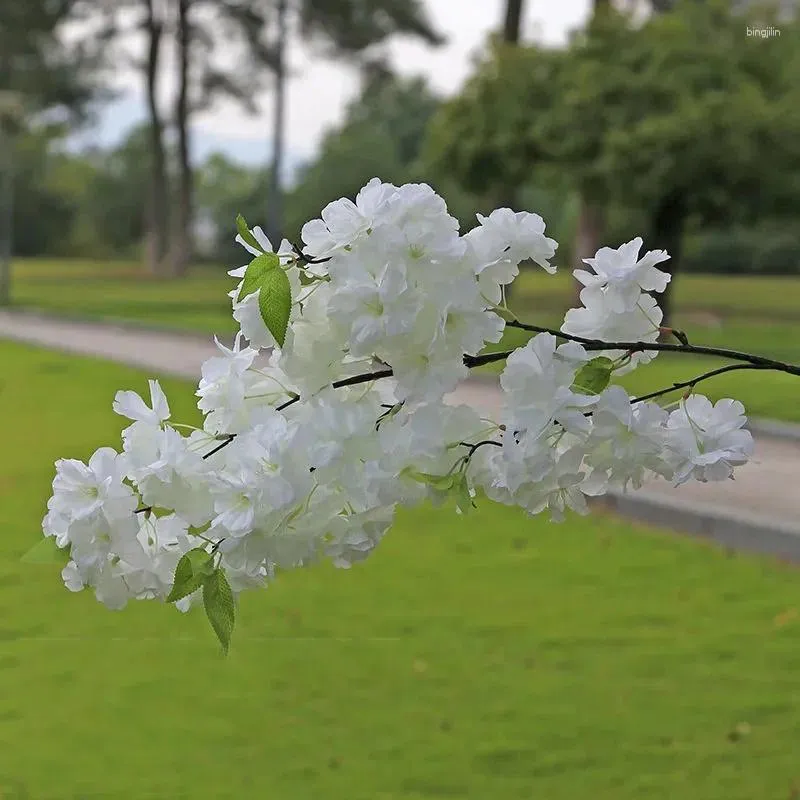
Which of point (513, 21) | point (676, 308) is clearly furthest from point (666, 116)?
point (676, 308)

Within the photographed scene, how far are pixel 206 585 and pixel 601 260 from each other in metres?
0.44

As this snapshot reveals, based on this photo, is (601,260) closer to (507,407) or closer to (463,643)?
(507,407)

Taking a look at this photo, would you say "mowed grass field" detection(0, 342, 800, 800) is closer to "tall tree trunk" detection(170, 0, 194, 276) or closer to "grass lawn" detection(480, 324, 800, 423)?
"grass lawn" detection(480, 324, 800, 423)

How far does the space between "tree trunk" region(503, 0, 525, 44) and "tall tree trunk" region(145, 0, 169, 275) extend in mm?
15860

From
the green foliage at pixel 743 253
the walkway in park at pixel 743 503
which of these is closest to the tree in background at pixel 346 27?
the green foliage at pixel 743 253

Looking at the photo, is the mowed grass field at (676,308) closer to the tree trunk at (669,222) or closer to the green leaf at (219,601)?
the tree trunk at (669,222)

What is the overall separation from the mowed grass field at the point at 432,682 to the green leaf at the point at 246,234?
2.16 m

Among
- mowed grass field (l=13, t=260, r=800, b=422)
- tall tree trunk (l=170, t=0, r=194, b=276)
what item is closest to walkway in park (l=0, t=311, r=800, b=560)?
mowed grass field (l=13, t=260, r=800, b=422)

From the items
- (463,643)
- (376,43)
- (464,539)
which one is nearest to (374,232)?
(463,643)

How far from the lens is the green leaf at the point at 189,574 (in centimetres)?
99

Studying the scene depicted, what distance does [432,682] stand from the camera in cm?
360

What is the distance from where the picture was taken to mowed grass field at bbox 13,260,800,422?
9578mm

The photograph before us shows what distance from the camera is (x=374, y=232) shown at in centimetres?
94

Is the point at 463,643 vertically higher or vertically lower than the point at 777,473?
higher
